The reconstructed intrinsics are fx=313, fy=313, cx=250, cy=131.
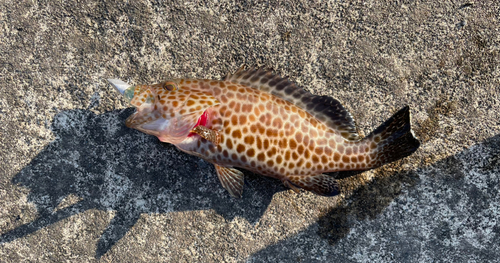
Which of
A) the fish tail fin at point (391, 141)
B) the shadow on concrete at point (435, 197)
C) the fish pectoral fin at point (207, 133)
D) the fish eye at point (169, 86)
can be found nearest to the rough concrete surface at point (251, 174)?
the shadow on concrete at point (435, 197)

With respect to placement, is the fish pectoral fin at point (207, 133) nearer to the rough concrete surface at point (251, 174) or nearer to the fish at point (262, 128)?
the fish at point (262, 128)

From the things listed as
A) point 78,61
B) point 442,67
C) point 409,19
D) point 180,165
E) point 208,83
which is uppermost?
point 409,19

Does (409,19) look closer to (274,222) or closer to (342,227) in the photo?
(342,227)

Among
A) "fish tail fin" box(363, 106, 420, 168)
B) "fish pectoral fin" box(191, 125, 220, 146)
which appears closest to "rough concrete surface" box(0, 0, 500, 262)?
"fish tail fin" box(363, 106, 420, 168)

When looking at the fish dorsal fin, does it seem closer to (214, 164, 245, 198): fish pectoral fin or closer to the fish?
the fish

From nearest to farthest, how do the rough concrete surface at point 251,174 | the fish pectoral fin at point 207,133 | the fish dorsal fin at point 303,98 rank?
1. the fish pectoral fin at point 207,133
2. the fish dorsal fin at point 303,98
3. the rough concrete surface at point 251,174

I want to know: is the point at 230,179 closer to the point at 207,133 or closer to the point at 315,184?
the point at 207,133

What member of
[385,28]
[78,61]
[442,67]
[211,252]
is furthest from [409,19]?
[78,61]
